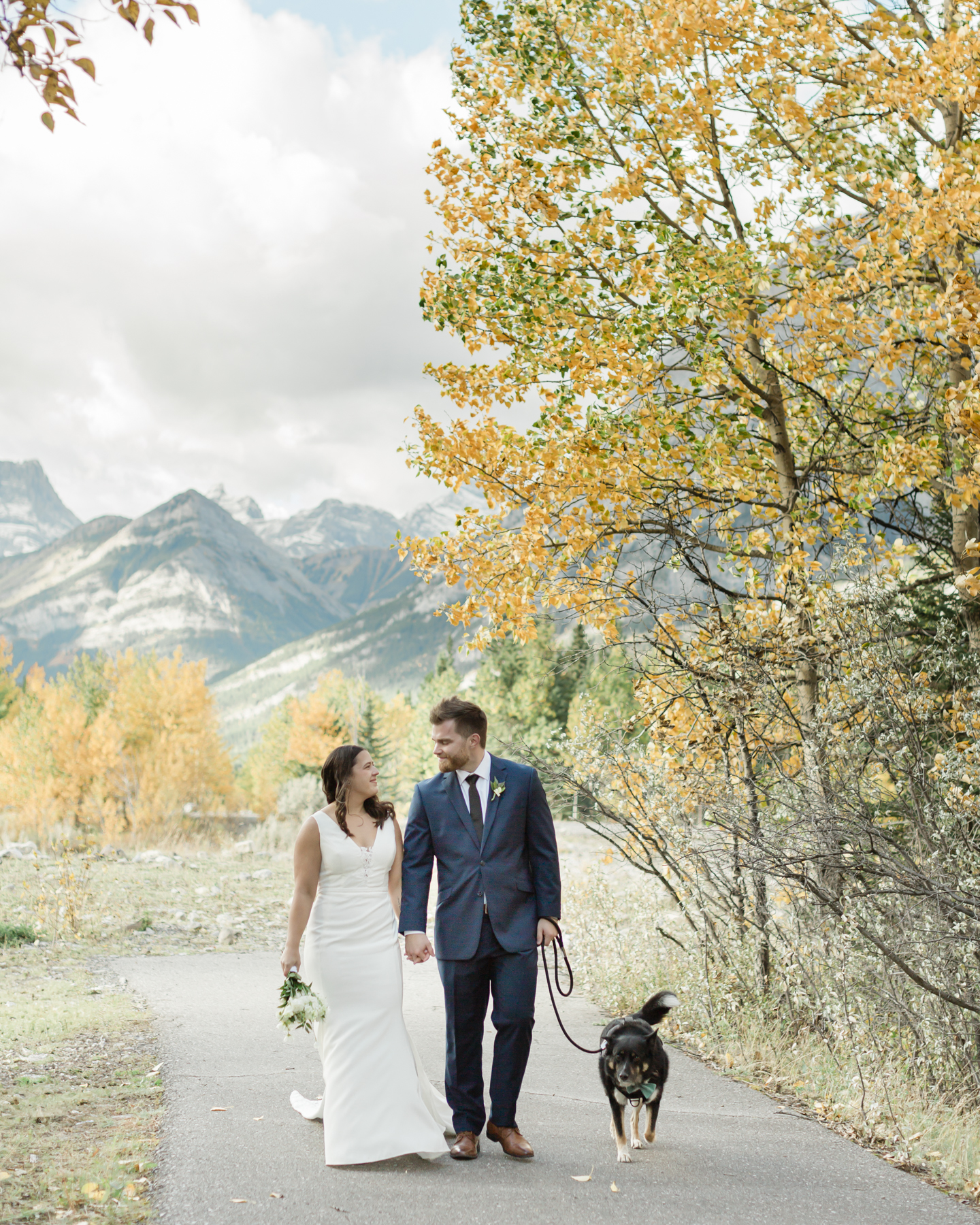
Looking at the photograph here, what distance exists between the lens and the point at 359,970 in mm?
4520

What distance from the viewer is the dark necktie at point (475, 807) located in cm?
449

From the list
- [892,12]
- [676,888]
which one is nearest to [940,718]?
[676,888]

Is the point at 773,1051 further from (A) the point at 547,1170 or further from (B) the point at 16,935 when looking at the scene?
(B) the point at 16,935

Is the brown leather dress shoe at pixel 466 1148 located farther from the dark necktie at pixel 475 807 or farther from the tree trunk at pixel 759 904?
the tree trunk at pixel 759 904

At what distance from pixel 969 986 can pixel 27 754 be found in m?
29.8

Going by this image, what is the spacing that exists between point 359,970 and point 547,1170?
118 cm

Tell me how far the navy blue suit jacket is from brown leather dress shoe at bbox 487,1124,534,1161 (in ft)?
2.59

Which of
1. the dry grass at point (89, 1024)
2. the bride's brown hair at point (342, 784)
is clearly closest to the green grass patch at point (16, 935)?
the dry grass at point (89, 1024)

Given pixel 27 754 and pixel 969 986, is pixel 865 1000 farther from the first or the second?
pixel 27 754

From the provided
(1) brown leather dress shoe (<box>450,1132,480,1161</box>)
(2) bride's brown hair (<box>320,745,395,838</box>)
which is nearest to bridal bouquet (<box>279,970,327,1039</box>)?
(2) bride's brown hair (<box>320,745,395,838</box>)

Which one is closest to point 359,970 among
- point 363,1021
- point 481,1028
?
point 363,1021

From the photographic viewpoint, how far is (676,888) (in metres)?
7.51

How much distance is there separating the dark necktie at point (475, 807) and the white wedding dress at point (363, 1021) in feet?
1.74

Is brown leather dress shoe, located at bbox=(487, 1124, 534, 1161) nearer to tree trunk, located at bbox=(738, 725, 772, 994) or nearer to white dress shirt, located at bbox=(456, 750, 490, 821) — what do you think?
white dress shirt, located at bbox=(456, 750, 490, 821)
